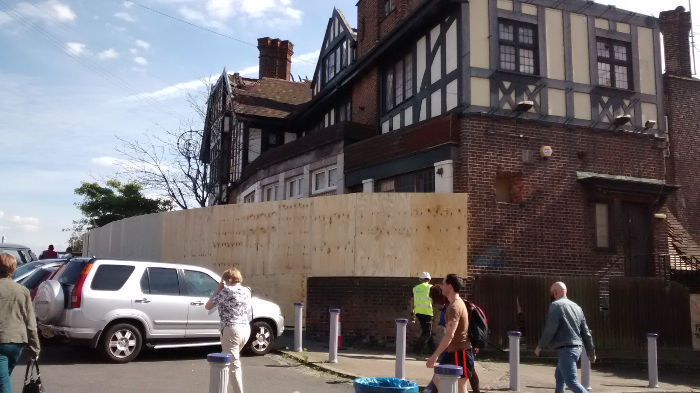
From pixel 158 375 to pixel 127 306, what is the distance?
138 cm

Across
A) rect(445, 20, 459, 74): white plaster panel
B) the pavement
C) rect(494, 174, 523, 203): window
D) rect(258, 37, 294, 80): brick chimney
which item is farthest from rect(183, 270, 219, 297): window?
rect(258, 37, 294, 80): brick chimney

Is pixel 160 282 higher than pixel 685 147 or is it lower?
lower

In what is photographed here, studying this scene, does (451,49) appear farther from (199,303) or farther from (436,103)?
(199,303)

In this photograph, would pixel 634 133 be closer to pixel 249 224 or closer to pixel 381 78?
pixel 381 78

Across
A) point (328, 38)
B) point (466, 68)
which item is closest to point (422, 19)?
point (466, 68)

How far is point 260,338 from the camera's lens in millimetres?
11234

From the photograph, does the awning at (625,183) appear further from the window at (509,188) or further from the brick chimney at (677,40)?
the brick chimney at (677,40)

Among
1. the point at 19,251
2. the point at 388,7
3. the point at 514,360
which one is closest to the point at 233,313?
the point at 514,360

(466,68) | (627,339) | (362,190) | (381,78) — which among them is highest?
(381,78)

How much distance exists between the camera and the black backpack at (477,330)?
714 cm

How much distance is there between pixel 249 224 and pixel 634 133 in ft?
34.1

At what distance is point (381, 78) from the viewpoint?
1917cm

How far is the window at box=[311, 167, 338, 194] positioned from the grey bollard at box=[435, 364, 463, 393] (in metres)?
13.8

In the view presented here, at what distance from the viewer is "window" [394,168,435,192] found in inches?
600
